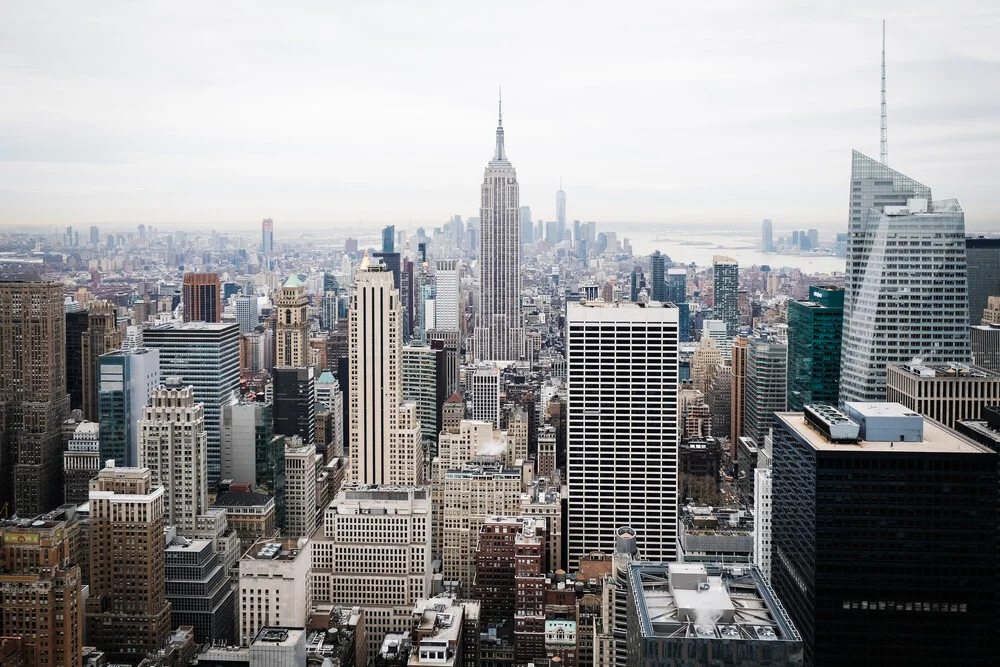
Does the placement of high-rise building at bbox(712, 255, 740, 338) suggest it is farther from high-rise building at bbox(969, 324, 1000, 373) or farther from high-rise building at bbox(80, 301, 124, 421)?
high-rise building at bbox(80, 301, 124, 421)

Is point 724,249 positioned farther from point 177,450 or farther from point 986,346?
point 177,450

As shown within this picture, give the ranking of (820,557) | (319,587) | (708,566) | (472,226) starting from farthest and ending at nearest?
(472,226) < (319,587) < (820,557) < (708,566)

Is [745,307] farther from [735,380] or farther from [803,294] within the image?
[803,294]

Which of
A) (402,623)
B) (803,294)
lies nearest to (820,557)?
(402,623)

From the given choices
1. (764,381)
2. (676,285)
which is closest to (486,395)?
(676,285)

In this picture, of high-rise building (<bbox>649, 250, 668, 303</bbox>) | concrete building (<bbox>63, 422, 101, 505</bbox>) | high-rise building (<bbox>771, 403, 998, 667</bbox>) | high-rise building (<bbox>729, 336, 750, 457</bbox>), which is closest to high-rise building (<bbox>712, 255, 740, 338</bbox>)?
high-rise building (<bbox>729, 336, 750, 457</bbox>)

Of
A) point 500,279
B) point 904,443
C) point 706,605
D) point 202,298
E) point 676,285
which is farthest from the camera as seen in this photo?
point 500,279
